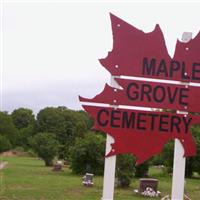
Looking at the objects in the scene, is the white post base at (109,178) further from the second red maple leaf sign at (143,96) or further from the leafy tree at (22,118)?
the leafy tree at (22,118)

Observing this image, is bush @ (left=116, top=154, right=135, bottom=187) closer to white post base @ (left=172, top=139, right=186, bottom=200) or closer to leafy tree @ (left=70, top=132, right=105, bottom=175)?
leafy tree @ (left=70, top=132, right=105, bottom=175)

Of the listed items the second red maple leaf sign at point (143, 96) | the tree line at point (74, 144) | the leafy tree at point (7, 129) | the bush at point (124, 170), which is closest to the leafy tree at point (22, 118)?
the tree line at point (74, 144)

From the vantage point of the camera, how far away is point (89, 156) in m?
31.6

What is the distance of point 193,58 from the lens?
593 cm

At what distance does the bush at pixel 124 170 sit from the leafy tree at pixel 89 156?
26.6ft

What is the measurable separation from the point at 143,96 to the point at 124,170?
57.9ft

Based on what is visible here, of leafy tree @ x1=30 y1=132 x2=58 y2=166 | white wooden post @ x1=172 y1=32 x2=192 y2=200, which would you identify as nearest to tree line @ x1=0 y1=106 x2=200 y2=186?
leafy tree @ x1=30 y1=132 x2=58 y2=166

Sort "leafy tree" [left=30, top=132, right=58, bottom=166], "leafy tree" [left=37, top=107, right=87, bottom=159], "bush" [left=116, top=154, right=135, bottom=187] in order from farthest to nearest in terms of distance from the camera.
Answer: "leafy tree" [left=37, top=107, right=87, bottom=159] < "leafy tree" [left=30, top=132, right=58, bottom=166] < "bush" [left=116, top=154, right=135, bottom=187]

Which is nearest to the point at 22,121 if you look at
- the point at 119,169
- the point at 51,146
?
the point at 51,146

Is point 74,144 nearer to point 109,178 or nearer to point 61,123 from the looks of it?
point 109,178

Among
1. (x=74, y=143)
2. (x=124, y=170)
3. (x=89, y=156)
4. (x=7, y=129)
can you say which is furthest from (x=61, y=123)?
(x=124, y=170)

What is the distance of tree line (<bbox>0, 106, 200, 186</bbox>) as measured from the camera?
31.0 metres

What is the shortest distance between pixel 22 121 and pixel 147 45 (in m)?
83.4

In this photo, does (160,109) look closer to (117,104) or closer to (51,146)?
(117,104)
